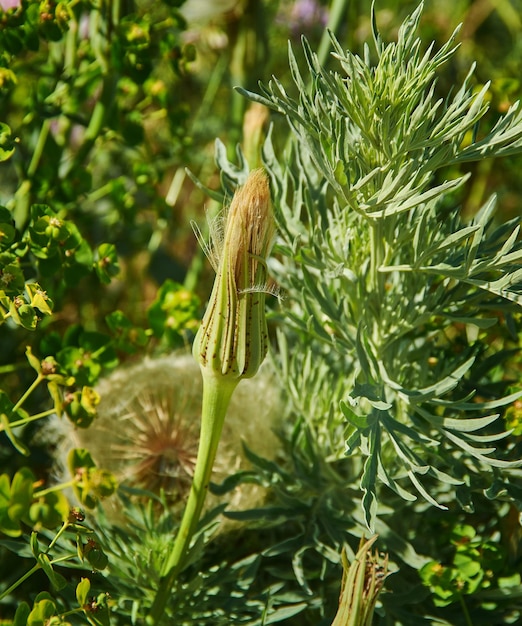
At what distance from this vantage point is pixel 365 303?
0.56m

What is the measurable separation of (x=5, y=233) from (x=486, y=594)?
0.43m

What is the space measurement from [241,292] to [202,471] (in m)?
0.13

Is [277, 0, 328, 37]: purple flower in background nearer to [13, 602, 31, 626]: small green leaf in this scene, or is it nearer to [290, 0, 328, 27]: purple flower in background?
[290, 0, 328, 27]: purple flower in background

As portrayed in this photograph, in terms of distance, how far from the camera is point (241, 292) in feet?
1.53

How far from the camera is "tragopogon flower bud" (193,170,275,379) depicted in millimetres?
461

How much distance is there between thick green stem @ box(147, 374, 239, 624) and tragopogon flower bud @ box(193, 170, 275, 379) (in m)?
0.01

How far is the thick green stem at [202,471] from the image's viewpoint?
0.49 metres

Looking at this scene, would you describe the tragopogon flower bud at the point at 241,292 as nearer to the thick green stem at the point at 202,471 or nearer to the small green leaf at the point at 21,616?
the thick green stem at the point at 202,471

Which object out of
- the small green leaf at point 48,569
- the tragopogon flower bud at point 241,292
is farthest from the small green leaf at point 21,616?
the tragopogon flower bud at point 241,292

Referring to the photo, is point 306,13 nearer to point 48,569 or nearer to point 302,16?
point 302,16

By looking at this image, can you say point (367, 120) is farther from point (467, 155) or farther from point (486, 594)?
point (486, 594)

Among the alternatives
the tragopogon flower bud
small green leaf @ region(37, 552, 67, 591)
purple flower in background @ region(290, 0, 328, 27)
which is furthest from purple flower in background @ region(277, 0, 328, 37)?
small green leaf @ region(37, 552, 67, 591)

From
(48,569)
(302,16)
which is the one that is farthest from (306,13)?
(48,569)

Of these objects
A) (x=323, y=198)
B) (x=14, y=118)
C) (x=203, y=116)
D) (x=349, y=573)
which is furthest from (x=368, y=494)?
(x=14, y=118)
